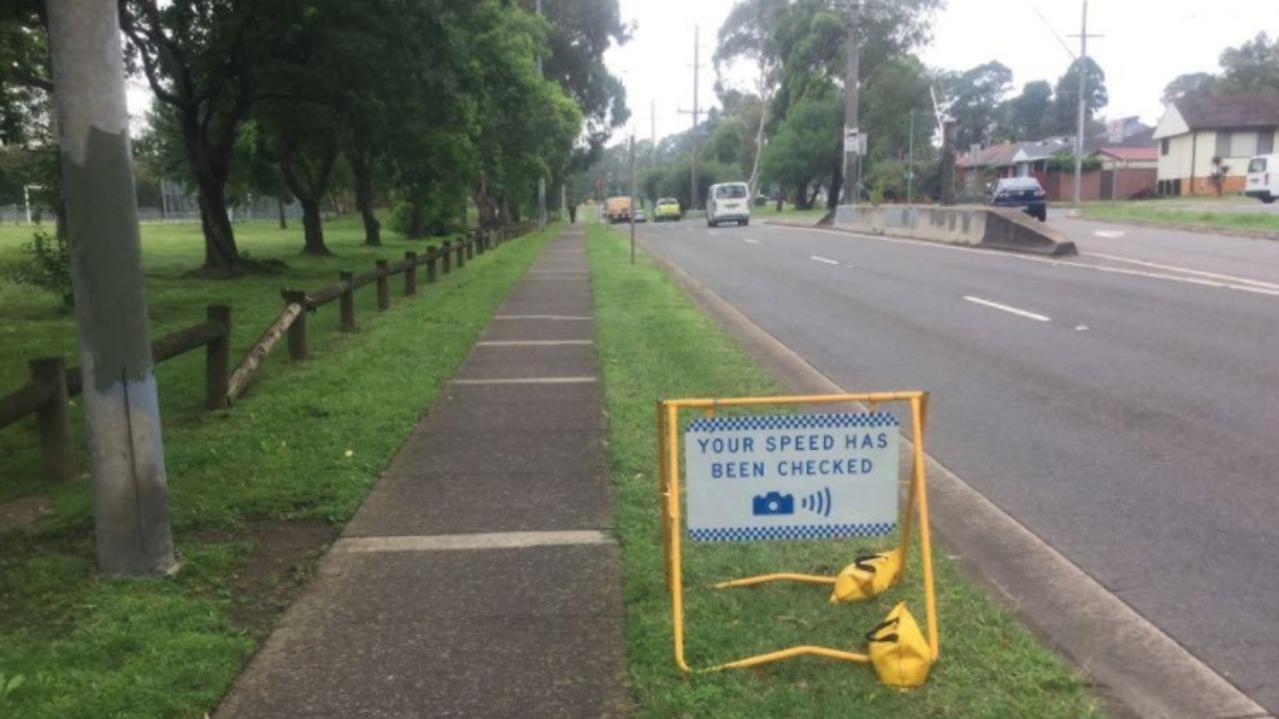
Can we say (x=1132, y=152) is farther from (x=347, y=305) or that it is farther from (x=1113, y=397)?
(x=1113, y=397)

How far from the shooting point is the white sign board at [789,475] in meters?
3.93

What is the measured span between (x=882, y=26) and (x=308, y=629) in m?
68.9

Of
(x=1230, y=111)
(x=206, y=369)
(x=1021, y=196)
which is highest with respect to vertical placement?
(x=1230, y=111)

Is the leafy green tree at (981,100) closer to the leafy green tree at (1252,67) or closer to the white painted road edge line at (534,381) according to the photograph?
the leafy green tree at (1252,67)

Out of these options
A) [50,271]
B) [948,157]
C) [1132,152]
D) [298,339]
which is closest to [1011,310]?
[298,339]

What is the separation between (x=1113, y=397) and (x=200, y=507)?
6.61m

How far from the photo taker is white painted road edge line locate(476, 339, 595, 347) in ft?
38.8

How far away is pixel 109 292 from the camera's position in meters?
4.62

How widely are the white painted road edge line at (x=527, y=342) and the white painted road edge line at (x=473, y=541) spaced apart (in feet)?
21.6

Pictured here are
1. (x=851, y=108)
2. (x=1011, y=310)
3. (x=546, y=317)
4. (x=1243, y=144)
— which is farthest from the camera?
(x=1243, y=144)

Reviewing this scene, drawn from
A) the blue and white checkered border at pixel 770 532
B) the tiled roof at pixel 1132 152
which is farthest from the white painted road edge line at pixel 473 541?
the tiled roof at pixel 1132 152

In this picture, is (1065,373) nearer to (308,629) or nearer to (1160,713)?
(1160,713)

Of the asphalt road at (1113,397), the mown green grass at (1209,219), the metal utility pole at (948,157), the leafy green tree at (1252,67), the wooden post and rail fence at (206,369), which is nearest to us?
the asphalt road at (1113,397)

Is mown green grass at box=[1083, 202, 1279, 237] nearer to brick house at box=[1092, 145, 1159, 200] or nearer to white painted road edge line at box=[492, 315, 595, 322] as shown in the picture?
white painted road edge line at box=[492, 315, 595, 322]
